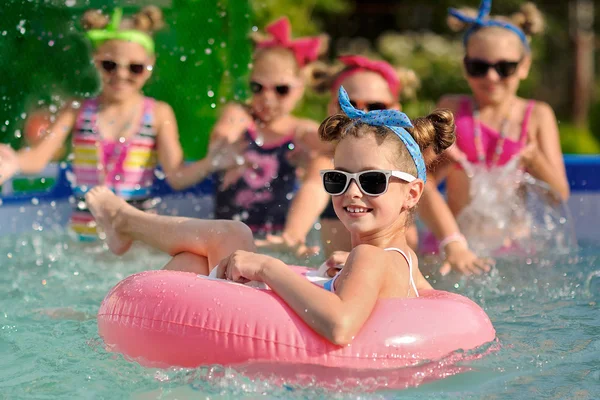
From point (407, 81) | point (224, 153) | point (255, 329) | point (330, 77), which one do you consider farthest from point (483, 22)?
point (255, 329)

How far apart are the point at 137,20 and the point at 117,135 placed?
29.0 inches

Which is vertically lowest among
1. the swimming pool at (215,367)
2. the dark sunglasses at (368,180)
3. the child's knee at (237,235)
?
the swimming pool at (215,367)

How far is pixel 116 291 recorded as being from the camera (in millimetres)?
3072

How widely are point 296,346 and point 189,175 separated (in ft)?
8.31

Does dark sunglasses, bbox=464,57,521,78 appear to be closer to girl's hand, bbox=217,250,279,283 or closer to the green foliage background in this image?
the green foliage background

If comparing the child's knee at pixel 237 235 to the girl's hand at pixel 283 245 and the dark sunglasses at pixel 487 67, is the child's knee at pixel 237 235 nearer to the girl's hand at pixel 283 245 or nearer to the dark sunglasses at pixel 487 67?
the girl's hand at pixel 283 245

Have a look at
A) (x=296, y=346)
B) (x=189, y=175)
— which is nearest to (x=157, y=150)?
(x=189, y=175)

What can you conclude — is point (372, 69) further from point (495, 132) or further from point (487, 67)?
point (495, 132)

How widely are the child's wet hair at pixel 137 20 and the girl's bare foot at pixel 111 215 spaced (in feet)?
5.38

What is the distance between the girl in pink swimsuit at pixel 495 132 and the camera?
511 centimetres

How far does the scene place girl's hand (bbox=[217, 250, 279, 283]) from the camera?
293 centimetres

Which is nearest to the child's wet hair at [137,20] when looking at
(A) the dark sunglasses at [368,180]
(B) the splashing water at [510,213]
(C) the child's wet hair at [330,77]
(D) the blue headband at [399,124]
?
(C) the child's wet hair at [330,77]

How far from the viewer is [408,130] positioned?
10.4ft

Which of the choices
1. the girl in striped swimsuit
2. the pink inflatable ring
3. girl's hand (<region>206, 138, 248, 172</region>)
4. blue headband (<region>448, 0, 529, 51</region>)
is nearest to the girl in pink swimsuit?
blue headband (<region>448, 0, 529, 51</region>)
